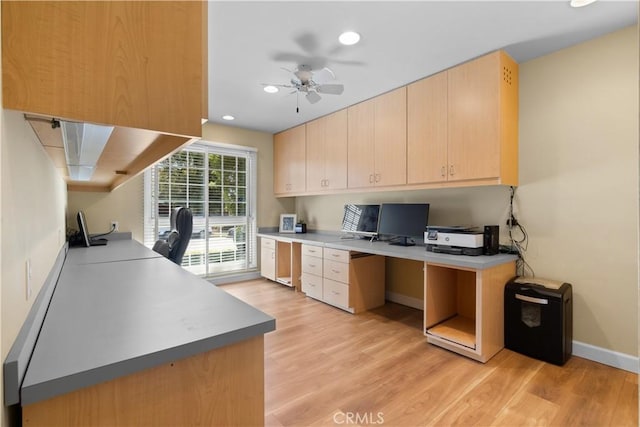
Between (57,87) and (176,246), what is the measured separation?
234cm

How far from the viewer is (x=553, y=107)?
2531mm

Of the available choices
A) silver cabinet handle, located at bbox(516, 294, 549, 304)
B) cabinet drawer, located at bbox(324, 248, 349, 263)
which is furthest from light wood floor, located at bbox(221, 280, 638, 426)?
cabinet drawer, located at bbox(324, 248, 349, 263)

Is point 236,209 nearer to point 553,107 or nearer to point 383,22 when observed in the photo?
point 383,22

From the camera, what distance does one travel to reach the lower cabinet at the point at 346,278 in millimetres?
3416

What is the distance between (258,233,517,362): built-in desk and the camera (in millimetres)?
2330

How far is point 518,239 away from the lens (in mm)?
2742

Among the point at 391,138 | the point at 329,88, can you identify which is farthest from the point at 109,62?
the point at 391,138

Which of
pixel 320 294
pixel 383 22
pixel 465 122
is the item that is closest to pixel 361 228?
pixel 320 294

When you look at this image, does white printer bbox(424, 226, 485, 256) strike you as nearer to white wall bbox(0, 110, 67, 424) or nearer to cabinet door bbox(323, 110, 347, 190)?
cabinet door bbox(323, 110, 347, 190)

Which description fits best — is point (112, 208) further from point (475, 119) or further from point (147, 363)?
point (475, 119)

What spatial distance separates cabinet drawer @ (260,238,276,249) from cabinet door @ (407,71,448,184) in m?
2.44

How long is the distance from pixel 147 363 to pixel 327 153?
3.63 m

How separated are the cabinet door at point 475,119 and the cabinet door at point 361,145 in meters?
0.98

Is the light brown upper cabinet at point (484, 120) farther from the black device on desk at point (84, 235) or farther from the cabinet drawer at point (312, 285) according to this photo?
the black device on desk at point (84, 235)
